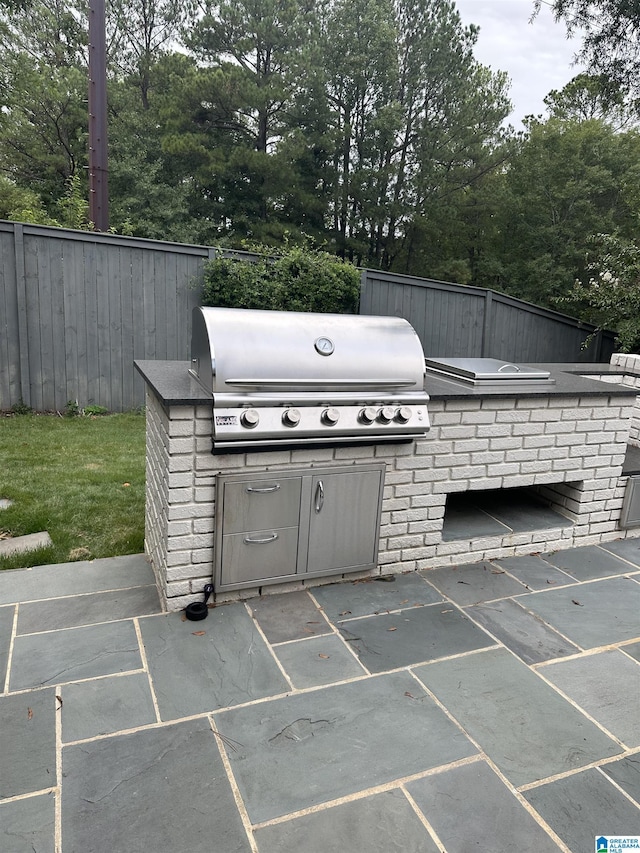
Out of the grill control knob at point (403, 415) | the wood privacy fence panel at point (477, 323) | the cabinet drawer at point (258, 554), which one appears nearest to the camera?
the cabinet drawer at point (258, 554)

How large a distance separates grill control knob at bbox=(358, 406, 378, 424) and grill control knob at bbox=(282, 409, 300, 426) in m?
0.30

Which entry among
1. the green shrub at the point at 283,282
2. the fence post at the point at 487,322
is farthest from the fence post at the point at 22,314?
the fence post at the point at 487,322

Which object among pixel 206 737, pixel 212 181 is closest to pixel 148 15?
pixel 212 181

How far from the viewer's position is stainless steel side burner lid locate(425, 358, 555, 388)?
10.2 ft

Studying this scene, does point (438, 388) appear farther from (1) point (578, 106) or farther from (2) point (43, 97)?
(1) point (578, 106)

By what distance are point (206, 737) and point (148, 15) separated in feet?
52.6

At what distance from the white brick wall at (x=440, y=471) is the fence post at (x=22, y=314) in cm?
326

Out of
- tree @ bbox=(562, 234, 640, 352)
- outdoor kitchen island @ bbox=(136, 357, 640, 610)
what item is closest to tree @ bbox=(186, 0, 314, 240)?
tree @ bbox=(562, 234, 640, 352)

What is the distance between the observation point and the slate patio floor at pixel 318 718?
5.16 ft

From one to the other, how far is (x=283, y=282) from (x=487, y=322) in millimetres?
2878

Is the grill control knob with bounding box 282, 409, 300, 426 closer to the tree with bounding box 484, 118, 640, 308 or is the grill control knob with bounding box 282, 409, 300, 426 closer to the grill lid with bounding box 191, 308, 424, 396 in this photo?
the grill lid with bounding box 191, 308, 424, 396

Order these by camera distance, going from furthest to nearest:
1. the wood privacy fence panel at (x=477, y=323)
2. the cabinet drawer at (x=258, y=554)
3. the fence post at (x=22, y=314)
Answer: the wood privacy fence panel at (x=477, y=323) < the fence post at (x=22, y=314) < the cabinet drawer at (x=258, y=554)

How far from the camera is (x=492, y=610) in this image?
273 centimetres

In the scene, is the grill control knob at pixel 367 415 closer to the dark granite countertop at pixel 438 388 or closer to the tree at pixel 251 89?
the dark granite countertop at pixel 438 388
